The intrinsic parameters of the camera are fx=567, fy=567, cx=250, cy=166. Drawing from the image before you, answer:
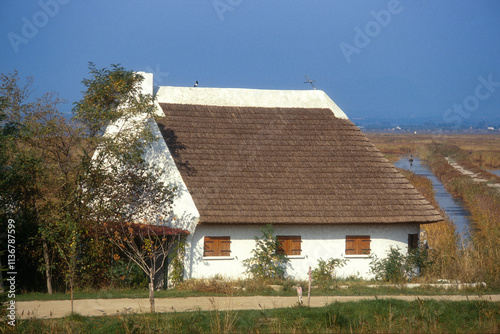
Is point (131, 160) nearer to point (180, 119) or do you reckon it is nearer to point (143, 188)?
point (143, 188)

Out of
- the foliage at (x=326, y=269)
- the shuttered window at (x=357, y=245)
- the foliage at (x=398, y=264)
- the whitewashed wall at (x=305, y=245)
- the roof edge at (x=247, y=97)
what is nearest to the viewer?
the whitewashed wall at (x=305, y=245)

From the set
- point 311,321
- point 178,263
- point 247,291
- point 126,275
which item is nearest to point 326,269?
point 247,291

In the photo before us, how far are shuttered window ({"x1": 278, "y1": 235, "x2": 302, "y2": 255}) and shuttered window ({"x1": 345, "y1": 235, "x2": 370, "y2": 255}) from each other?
6.30 ft

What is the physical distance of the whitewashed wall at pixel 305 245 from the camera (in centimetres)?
2039

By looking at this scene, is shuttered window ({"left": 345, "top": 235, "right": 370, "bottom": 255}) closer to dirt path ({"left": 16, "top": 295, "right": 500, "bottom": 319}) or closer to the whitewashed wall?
the whitewashed wall

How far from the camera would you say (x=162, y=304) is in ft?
51.4

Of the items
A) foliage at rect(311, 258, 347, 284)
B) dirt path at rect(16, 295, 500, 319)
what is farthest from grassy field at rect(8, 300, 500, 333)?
foliage at rect(311, 258, 347, 284)

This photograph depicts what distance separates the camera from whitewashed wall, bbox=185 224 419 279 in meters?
Result: 20.4

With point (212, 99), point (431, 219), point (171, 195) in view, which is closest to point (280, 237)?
point (171, 195)

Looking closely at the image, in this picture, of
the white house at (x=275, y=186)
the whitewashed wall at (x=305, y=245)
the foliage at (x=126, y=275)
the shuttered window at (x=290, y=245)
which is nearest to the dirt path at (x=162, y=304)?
the foliage at (x=126, y=275)

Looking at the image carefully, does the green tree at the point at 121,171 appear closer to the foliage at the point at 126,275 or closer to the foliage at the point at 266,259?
the foliage at the point at 126,275

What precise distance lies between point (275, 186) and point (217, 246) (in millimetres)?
3332

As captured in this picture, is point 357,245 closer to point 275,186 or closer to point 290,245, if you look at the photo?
point 290,245

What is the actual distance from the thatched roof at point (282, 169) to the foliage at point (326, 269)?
5.11 feet
